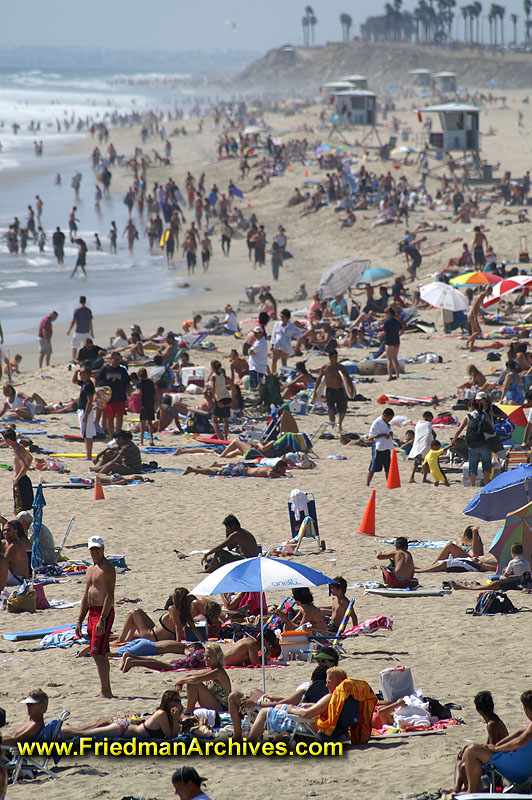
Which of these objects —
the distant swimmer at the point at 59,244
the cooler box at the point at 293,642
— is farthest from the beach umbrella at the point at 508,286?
the distant swimmer at the point at 59,244

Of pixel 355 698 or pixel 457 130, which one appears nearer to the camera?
pixel 355 698

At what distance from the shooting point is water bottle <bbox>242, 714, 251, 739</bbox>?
657 cm

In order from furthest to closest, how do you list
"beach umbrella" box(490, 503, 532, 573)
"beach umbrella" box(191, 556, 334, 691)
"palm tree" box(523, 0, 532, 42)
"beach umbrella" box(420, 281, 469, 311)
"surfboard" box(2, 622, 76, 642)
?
1. "palm tree" box(523, 0, 532, 42)
2. "beach umbrella" box(420, 281, 469, 311)
3. "beach umbrella" box(490, 503, 532, 573)
4. "surfboard" box(2, 622, 76, 642)
5. "beach umbrella" box(191, 556, 334, 691)

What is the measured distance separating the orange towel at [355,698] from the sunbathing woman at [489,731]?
739 mm

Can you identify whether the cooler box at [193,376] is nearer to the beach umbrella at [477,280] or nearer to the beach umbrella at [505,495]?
the beach umbrella at [477,280]

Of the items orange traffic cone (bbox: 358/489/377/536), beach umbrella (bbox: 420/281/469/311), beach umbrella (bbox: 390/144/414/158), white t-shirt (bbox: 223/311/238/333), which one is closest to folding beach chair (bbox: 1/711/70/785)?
orange traffic cone (bbox: 358/489/377/536)

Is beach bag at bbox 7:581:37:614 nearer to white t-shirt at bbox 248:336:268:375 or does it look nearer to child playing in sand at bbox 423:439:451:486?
child playing in sand at bbox 423:439:451:486

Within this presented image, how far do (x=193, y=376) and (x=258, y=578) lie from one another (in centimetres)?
1081

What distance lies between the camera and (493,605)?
28.8ft

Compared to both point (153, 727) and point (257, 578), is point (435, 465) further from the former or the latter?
point (153, 727)

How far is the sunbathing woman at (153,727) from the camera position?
21.2 feet

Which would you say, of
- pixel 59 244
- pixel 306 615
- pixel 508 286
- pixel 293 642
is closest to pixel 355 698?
pixel 293 642

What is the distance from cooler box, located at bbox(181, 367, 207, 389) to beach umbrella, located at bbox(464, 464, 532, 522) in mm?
8660

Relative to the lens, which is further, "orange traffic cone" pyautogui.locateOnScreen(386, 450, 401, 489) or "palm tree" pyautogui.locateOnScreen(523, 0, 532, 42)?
"palm tree" pyautogui.locateOnScreen(523, 0, 532, 42)
